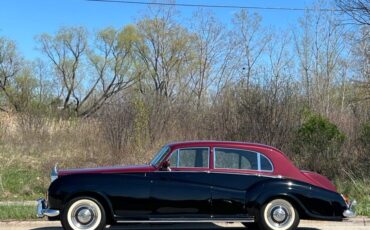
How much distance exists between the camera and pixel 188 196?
8.38 m

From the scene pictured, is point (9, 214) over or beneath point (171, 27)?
beneath

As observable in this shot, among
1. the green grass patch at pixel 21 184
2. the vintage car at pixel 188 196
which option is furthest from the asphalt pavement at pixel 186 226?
the green grass patch at pixel 21 184

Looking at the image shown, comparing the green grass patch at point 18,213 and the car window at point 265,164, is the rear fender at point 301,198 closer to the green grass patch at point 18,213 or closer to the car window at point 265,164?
the car window at point 265,164

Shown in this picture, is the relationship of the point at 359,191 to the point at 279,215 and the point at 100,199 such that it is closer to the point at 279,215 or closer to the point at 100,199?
the point at 279,215

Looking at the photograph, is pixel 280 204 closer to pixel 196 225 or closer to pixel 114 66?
pixel 196 225

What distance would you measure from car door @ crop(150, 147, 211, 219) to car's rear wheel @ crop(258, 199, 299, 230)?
0.93 m

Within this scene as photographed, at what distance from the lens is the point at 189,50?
4691 cm

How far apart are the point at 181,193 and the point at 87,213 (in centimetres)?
157

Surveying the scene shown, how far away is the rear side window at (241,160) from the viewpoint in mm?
8617

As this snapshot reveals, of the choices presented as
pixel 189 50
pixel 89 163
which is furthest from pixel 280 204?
pixel 189 50

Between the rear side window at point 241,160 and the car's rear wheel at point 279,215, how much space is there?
600mm

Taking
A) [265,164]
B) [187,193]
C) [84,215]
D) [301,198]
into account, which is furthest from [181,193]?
[301,198]

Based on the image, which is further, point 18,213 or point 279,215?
point 18,213

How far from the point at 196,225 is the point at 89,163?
8.20 metres
